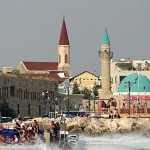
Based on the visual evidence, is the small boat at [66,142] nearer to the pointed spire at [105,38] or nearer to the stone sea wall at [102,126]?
the stone sea wall at [102,126]

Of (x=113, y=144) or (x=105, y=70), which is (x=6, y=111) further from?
(x=105, y=70)

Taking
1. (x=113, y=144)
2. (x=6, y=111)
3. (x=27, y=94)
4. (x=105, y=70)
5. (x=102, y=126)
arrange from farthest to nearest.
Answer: (x=105, y=70), (x=27, y=94), (x=6, y=111), (x=102, y=126), (x=113, y=144)

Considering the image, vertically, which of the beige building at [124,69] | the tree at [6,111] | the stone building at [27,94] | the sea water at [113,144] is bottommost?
the sea water at [113,144]

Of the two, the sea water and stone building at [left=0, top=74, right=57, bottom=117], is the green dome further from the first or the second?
the sea water

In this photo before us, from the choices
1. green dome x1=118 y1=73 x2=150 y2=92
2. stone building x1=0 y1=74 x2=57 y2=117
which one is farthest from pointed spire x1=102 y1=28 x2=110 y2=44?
stone building x1=0 y1=74 x2=57 y2=117

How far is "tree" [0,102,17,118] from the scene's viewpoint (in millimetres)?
105812

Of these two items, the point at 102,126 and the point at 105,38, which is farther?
the point at 105,38

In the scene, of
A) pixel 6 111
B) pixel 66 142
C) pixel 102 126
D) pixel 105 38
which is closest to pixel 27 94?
pixel 6 111

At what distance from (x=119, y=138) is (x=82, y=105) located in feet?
226

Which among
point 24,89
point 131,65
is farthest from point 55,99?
point 131,65

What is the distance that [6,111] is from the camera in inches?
4186

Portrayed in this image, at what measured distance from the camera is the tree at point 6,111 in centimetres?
10581

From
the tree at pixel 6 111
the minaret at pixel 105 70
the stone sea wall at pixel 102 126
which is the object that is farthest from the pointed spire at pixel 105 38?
the stone sea wall at pixel 102 126

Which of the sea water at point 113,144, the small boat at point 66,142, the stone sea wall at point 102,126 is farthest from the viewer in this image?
the stone sea wall at point 102,126
